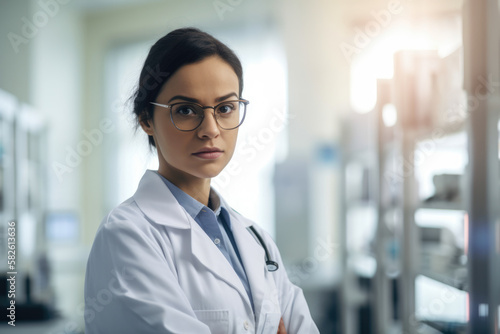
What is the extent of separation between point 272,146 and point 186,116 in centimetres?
310

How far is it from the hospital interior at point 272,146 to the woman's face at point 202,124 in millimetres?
1419

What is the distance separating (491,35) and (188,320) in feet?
4.44

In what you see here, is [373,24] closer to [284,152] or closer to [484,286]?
[284,152]

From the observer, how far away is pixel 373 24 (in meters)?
3.94

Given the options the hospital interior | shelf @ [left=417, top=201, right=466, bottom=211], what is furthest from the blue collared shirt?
the hospital interior

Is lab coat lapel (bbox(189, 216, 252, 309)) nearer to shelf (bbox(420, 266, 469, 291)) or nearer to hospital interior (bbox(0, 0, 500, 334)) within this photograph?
shelf (bbox(420, 266, 469, 291))

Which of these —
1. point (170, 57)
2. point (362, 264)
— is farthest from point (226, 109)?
point (362, 264)

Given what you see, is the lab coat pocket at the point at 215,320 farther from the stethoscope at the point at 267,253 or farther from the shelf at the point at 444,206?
the shelf at the point at 444,206

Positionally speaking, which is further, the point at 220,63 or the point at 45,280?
the point at 45,280

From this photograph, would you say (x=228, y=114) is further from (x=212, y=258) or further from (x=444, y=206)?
(x=444, y=206)

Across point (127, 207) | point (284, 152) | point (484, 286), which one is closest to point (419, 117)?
point (484, 286)

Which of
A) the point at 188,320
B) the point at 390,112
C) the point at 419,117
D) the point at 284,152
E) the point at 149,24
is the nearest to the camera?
the point at 188,320

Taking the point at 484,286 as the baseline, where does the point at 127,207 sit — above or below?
above

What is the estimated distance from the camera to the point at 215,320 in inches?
33.1
